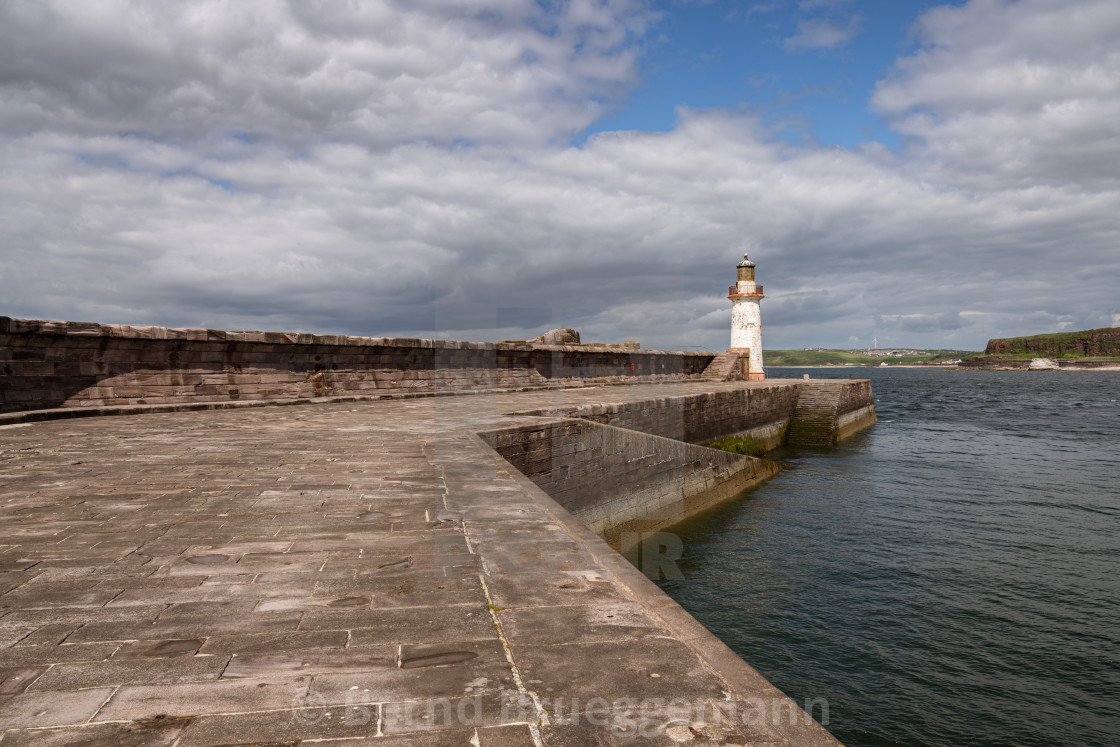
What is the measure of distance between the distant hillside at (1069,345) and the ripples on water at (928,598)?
494 feet

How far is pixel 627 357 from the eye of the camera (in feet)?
71.2

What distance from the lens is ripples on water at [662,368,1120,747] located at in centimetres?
500

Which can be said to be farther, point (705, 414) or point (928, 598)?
point (705, 414)

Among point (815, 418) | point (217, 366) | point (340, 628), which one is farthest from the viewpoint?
point (815, 418)

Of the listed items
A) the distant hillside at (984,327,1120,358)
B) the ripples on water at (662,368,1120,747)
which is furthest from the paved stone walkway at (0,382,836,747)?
the distant hillside at (984,327,1120,358)

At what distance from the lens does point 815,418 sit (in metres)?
23.2

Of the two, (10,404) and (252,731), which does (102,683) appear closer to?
(252,731)

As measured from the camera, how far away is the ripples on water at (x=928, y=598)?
5.00 meters

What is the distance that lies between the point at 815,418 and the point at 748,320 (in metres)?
9.12

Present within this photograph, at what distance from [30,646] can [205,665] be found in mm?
639

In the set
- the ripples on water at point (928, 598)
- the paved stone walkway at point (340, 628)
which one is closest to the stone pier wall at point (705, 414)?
the ripples on water at point (928, 598)

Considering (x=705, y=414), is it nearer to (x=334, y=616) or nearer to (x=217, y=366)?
(x=217, y=366)

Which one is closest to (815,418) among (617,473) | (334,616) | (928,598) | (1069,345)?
(617,473)

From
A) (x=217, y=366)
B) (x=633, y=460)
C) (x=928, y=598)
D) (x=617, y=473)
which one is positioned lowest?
(x=928, y=598)
